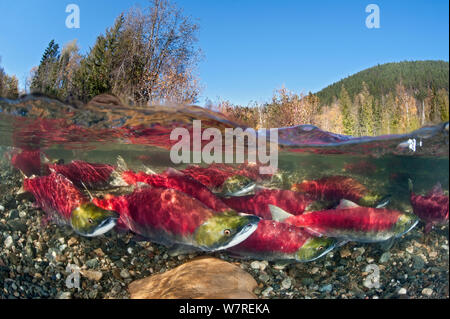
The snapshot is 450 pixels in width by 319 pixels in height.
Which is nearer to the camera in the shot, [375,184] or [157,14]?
[375,184]

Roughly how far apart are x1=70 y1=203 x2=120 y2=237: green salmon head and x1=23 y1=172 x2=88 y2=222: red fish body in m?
0.14

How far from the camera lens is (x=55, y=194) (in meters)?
2.59

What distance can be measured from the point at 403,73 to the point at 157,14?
3592 millimetres

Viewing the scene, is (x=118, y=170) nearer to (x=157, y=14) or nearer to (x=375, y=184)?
(x=375, y=184)

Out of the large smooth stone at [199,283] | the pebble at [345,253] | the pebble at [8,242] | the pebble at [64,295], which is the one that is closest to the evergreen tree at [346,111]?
the pebble at [345,253]

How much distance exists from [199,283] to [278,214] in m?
Result: 0.68

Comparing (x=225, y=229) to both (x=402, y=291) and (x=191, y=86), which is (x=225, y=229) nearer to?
(x=402, y=291)

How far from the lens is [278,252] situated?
2.06 meters

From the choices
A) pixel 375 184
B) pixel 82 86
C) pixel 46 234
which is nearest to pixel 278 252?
pixel 375 184

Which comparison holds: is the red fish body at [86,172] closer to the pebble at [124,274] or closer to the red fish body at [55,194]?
the red fish body at [55,194]

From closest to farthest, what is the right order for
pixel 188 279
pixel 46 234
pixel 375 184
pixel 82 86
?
pixel 188 279, pixel 46 234, pixel 375 184, pixel 82 86

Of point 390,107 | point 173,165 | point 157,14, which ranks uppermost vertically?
point 157,14

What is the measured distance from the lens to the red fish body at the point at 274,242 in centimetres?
203

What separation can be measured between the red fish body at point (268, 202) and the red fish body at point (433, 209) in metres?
1.02
